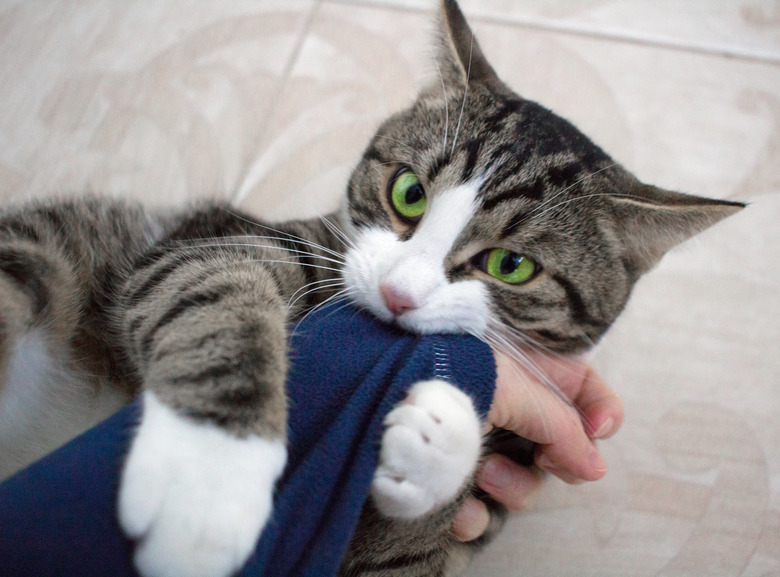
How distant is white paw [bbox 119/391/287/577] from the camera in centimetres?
43

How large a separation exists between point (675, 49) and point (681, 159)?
390 millimetres

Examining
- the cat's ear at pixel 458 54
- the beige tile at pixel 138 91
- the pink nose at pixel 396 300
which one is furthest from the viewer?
the beige tile at pixel 138 91

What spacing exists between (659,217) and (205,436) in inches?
27.2

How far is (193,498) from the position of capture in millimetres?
440

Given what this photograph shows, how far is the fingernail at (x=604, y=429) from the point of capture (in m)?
0.82

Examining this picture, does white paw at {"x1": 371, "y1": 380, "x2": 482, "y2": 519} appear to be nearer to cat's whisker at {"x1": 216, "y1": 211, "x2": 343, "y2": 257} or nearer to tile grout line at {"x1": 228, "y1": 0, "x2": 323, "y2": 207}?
cat's whisker at {"x1": 216, "y1": 211, "x2": 343, "y2": 257}

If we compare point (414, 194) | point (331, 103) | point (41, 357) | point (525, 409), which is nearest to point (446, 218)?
point (414, 194)

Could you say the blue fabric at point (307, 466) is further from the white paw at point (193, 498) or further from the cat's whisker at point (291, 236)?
the cat's whisker at point (291, 236)

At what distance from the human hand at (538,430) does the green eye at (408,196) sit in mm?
268

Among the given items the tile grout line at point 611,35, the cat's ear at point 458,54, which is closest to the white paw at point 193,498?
the cat's ear at point 458,54

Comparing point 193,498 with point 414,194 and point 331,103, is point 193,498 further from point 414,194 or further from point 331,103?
point 331,103

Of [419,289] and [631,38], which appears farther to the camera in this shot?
[631,38]

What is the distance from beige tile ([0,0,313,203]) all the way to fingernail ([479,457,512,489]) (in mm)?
976

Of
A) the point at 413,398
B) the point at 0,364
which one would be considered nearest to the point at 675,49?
the point at 413,398
